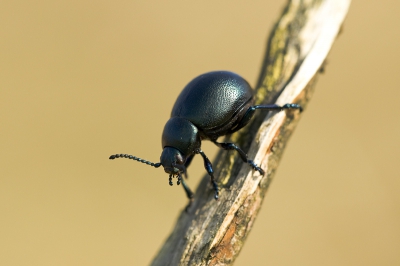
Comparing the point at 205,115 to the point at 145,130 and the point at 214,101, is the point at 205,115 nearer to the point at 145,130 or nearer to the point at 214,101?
the point at 214,101

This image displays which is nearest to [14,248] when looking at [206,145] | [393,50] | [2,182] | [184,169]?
[2,182]

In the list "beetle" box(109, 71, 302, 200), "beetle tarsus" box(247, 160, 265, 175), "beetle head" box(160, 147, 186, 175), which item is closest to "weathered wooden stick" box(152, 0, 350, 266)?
"beetle tarsus" box(247, 160, 265, 175)

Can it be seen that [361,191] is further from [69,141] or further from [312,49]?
[69,141]

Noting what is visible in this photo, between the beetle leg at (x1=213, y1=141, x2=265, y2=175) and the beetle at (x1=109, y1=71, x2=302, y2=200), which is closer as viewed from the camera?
the beetle leg at (x1=213, y1=141, x2=265, y2=175)

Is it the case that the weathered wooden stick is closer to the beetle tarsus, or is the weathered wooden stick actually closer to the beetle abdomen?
the beetle tarsus

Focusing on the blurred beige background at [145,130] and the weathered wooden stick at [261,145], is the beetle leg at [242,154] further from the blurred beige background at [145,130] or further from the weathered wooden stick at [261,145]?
the blurred beige background at [145,130]

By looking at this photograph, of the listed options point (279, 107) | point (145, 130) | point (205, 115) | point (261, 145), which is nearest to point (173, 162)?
point (205, 115)

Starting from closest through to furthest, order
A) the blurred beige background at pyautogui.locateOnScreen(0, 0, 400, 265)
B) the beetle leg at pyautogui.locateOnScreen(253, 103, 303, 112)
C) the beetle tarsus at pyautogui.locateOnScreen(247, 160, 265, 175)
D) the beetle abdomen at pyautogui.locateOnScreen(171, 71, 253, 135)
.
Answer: the beetle tarsus at pyautogui.locateOnScreen(247, 160, 265, 175)
the beetle leg at pyautogui.locateOnScreen(253, 103, 303, 112)
the beetle abdomen at pyautogui.locateOnScreen(171, 71, 253, 135)
the blurred beige background at pyautogui.locateOnScreen(0, 0, 400, 265)
